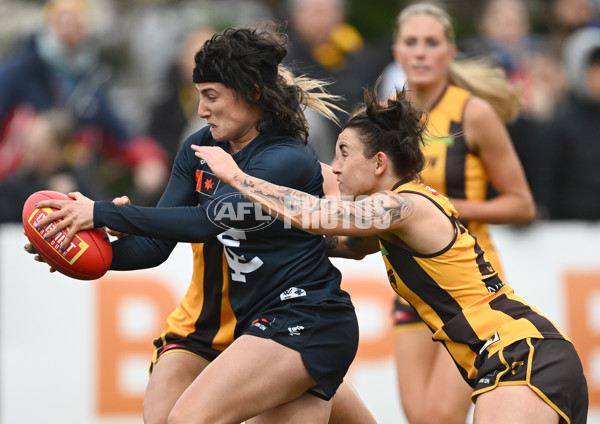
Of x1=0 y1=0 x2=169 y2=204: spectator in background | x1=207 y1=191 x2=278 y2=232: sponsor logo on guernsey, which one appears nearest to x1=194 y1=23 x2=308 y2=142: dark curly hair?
x1=207 y1=191 x2=278 y2=232: sponsor logo on guernsey

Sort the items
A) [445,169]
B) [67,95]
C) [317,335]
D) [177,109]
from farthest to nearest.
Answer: [177,109] → [67,95] → [445,169] → [317,335]

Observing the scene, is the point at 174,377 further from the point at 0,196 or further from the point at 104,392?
the point at 0,196

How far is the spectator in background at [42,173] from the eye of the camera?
24.4 ft

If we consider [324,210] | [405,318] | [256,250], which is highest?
[324,210]

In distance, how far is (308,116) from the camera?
804 centimetres

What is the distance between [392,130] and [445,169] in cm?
134

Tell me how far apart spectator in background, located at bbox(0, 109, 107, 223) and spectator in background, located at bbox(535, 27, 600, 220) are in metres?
3.54

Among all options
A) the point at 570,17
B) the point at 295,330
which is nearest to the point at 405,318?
the point at 295,330

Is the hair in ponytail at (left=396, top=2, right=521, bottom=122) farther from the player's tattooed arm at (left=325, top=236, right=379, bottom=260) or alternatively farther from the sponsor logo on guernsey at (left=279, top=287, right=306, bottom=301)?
the sponsor logo on guernsey at (left=279, top=287, right=306, bottom=301)

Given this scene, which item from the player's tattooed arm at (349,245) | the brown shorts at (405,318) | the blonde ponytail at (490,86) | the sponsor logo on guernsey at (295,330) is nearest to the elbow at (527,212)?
the blonde ponytail at (490,86)

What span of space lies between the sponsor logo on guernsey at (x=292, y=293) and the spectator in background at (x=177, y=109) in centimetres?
462

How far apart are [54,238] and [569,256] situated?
14.5ft

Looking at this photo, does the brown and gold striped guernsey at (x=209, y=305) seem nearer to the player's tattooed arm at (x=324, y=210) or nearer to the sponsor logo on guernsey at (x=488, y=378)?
the player's tattooed arm at (x=324, y=210)

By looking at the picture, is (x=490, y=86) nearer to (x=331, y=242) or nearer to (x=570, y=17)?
(x=331, y=242)
